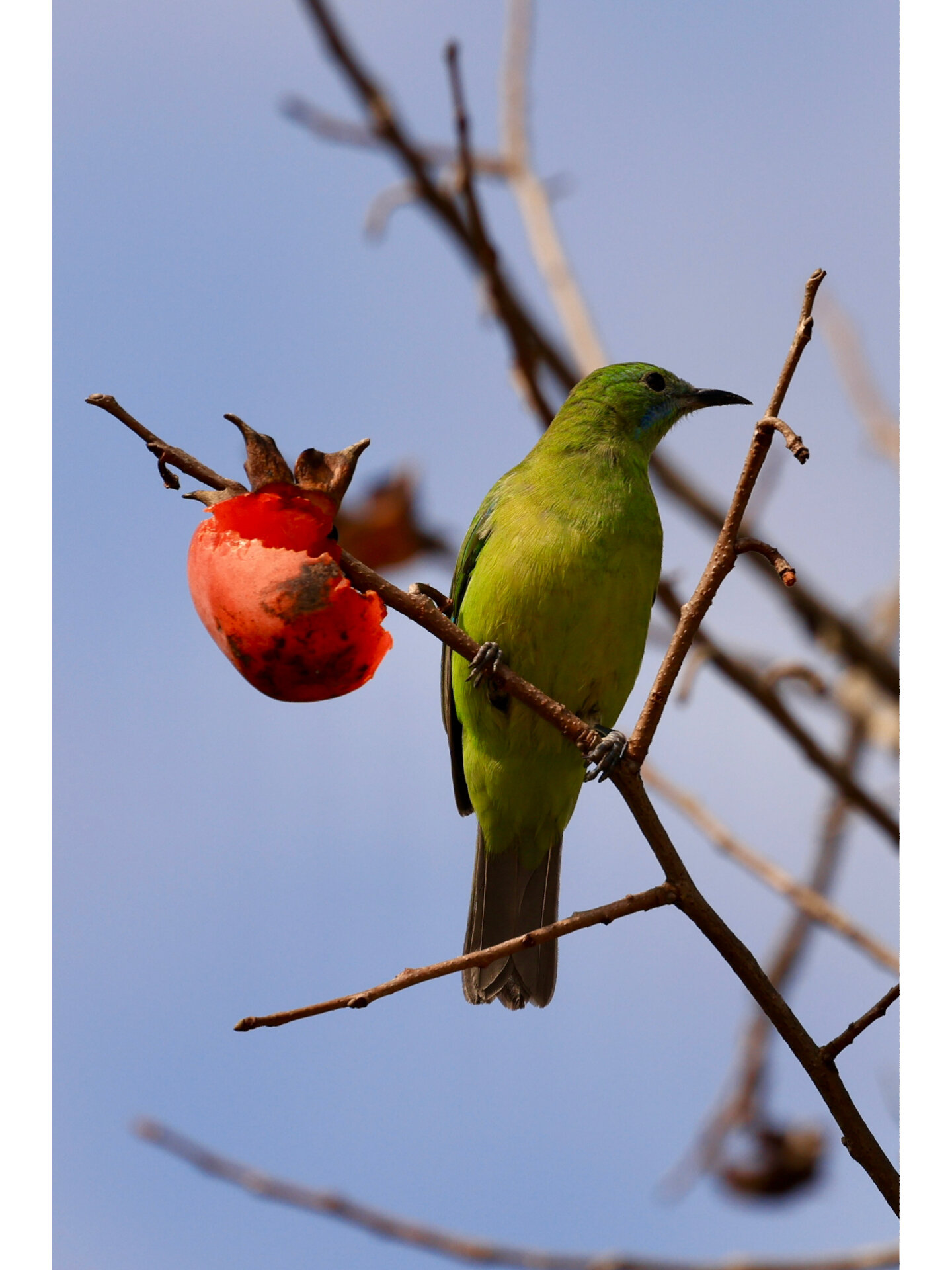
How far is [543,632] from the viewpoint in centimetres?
351

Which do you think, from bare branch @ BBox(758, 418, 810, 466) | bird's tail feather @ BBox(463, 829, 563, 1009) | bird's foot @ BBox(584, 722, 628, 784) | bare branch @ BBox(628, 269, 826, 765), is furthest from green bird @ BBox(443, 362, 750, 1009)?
bare branch @ BBox(758, 418, 810, 466)

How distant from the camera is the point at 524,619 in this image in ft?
11.5

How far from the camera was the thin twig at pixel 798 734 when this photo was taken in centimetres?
348

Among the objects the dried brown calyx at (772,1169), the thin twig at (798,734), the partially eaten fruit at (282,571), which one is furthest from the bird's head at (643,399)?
the dried brown calyx at (772,1169)

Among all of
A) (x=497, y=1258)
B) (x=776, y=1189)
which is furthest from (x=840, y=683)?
(x=497, y=1258)

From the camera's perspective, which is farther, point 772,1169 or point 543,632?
point 772,1169

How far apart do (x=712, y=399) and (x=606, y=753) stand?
2117 mm

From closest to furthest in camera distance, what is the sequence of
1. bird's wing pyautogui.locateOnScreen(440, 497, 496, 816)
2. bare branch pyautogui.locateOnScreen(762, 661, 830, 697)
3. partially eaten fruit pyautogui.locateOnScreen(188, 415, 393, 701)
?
partially eaten fruit pyautogui.locateOnScreen(188, 415, 393, 701)
bare branch pyautogui.locateOnScreen(762, 661, 830, 697)
bird's wing pyautogui.locateOnScreen(440, 497, 496, 816)

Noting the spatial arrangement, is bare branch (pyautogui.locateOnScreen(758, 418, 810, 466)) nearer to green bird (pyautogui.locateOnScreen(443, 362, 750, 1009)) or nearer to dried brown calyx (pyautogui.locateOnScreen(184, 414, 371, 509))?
dried brown calyx (pyautogui.locateOnScreen(184, 414, 371, 509))

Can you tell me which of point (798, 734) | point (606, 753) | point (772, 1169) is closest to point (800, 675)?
point (798, 734)

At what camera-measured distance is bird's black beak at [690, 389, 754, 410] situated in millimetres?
4195

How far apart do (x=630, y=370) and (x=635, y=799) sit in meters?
2.52

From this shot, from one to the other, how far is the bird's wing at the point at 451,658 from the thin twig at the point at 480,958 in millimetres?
1756

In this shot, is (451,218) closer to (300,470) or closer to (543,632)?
(543,632)
